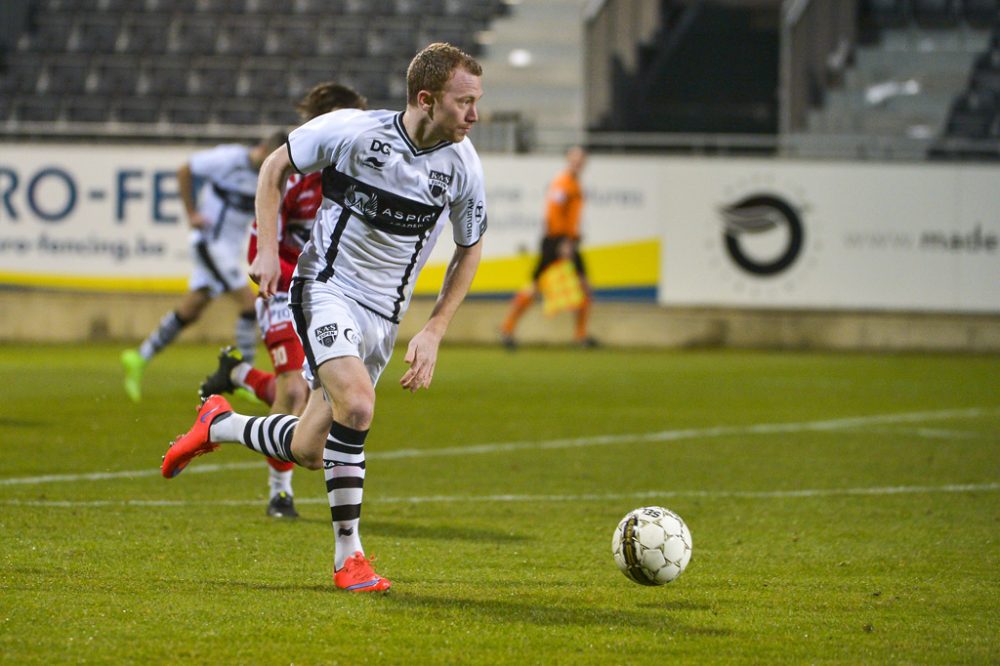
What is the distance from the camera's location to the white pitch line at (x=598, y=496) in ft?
23.9

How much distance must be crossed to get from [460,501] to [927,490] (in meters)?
2.71

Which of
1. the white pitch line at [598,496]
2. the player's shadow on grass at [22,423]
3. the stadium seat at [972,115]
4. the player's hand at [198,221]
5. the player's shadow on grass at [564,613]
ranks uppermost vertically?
the stadium seat at [972,115]

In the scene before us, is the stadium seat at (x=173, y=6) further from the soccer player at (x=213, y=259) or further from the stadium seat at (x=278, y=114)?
the soccer player at (x=213, y=259)

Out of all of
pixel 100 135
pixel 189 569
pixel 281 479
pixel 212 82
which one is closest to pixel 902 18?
pixel 212 82

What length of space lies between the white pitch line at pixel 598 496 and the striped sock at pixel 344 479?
2.08 metres

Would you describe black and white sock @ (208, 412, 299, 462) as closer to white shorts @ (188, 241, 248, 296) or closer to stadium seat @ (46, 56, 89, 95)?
white shorts @ (188, 241, 248, 296)

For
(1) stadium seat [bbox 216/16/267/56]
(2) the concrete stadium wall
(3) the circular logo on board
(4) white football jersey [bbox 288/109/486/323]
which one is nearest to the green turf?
(4) white football jersey [bbox 288/109/486/323]

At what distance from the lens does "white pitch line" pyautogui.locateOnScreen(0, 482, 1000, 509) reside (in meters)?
7.29

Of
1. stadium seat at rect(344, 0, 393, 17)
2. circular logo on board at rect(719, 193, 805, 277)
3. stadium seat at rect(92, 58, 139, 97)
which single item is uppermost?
stadium seat at rect(344, 0, 393, 17)

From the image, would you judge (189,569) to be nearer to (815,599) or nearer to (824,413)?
(815,599)

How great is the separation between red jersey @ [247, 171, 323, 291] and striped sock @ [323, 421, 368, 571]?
1825 mm

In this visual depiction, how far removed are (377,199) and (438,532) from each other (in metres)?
1.88

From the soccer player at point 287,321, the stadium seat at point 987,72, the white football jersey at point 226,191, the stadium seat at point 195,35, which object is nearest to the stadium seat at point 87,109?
the stadium seat at point 195,35

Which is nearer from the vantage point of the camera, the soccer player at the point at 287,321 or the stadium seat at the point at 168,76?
the soccer player at the point at 287,321
